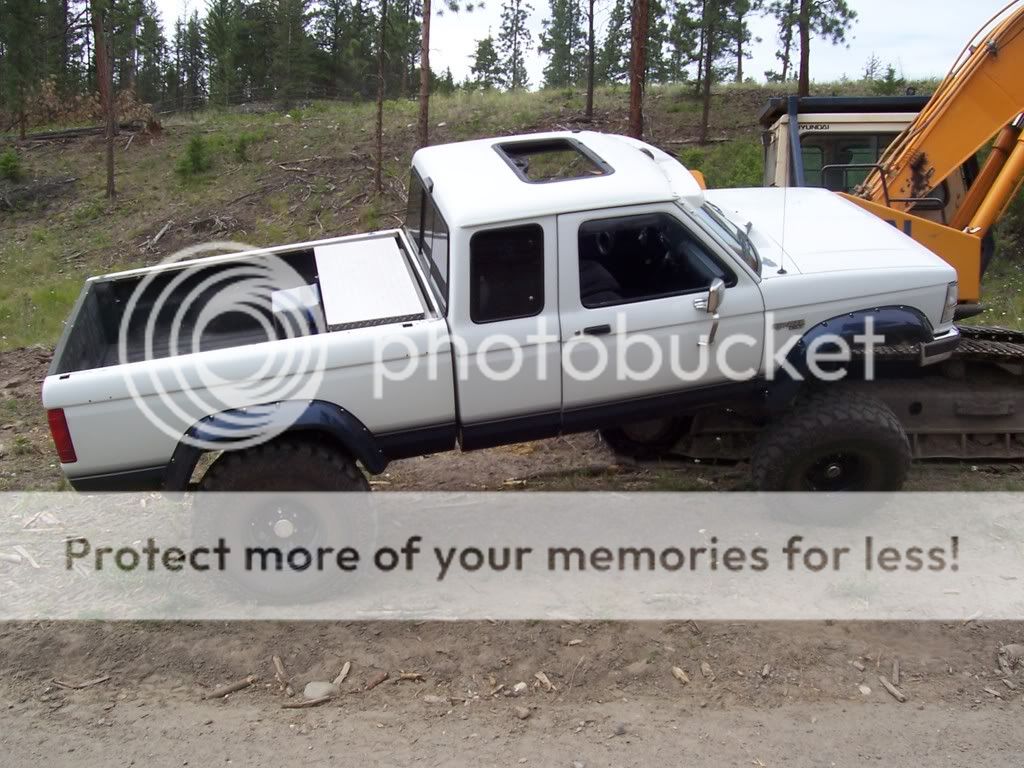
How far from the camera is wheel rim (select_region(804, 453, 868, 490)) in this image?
5352 mm

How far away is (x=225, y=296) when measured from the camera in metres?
5.89

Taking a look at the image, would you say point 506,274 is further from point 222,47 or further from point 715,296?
point 222,47

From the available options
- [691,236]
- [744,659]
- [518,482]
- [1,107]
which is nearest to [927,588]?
[744,659]

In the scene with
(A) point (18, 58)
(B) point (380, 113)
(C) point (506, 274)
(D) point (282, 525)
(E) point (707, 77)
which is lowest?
(D) point (282, 525)

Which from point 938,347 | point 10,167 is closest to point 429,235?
point 938,347

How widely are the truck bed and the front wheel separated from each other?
2246 mm

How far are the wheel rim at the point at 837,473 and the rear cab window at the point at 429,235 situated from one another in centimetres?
239

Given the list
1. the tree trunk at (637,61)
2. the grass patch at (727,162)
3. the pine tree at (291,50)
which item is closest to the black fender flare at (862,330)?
the tree trunk at (637,61)

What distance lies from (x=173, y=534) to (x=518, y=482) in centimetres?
230

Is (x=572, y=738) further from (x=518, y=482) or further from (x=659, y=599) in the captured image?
(x=518, y=482)

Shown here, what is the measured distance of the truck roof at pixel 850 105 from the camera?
865cm

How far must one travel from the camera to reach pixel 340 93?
36906 millimetres

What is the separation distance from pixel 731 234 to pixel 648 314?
836 mm

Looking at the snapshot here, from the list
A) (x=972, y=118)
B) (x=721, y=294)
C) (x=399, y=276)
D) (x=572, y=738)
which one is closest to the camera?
(x=572, y=738)
